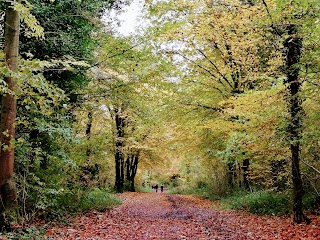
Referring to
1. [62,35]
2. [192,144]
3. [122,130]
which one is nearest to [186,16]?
[62,35]

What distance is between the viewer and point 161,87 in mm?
14656

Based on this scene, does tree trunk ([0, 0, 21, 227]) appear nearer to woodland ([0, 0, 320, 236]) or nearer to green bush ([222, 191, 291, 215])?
woodland ([0, 0, 320, 236])

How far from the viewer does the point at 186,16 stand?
14.0 meters

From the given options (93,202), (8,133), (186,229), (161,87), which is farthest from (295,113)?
(93,202)

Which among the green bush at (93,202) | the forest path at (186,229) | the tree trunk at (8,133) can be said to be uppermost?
the tree trunk at (8,133)

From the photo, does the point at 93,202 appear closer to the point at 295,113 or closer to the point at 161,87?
the point at 161,87

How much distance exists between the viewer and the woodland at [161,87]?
23.4 feet

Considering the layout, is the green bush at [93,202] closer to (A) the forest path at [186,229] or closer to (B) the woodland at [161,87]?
(B) the woodland at [161,87]

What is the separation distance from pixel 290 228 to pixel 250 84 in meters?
8.78

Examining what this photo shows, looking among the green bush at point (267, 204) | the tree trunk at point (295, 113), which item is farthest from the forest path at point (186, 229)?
the green bush at point (267, 204)

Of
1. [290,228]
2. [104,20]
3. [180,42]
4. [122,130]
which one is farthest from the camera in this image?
[122,130]

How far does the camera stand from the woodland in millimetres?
7121

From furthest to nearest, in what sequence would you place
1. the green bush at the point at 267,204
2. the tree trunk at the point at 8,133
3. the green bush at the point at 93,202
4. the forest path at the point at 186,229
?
the green bush at the point at 93,202
the green bush at the point at 267,204
the forest path at the point at 186,229
the tree trunk at the point at 8,133

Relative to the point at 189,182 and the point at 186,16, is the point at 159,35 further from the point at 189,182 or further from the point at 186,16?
the point at 189,182
